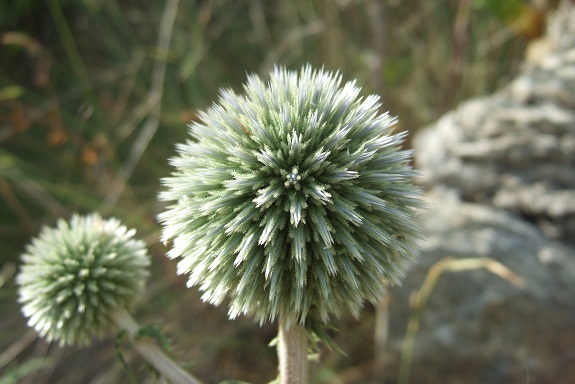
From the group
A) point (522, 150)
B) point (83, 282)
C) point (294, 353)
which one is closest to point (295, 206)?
point (294, 353)

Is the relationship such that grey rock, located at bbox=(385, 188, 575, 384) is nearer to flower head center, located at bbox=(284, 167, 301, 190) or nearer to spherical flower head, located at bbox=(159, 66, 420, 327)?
spherical flower head, located at bbox=(159, 66, 420, 327)

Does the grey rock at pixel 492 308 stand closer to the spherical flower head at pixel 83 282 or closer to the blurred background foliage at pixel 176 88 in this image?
the blurred background foliage at pixel 176 88

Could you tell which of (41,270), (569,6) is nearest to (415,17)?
(569,6)

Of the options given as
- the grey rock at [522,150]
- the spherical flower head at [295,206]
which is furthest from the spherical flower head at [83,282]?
the grey rock at [522,150]

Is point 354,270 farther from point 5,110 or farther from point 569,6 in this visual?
point 5,110

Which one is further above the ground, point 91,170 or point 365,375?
point 91,170

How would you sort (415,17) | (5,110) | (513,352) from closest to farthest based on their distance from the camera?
(513,352) → (415,17) → (5,110)

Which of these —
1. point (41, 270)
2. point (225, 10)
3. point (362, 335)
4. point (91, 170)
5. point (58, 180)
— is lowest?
point (41, 270)
